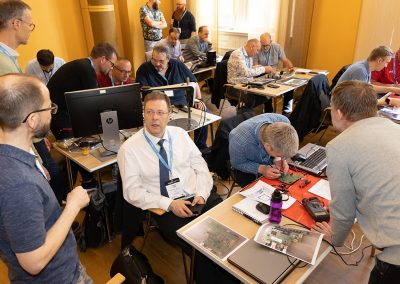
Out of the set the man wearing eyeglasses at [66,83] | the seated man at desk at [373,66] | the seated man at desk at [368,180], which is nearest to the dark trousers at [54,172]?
the man wearing eyeglasses at [66,83]

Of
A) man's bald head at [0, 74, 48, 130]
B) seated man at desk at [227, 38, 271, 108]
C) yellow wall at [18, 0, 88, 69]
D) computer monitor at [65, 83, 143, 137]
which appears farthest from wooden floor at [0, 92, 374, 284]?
yellow wall at [18, 0, 88, 69]

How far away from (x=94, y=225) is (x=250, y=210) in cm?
138

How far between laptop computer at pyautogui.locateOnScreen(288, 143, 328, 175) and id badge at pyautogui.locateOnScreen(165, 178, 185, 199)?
84cm

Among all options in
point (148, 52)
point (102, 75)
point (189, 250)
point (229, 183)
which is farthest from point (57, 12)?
point (189, 250)

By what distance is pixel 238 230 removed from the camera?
1.66 metres

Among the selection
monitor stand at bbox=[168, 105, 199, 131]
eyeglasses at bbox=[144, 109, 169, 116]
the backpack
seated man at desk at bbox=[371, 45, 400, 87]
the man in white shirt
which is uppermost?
the man in white shirt

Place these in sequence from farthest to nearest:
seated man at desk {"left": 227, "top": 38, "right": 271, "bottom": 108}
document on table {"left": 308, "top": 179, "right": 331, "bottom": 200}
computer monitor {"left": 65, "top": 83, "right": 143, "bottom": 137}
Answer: seated man at desk {"left": 227, "top": 38, "right": 271, "bottom": 108}, computer monitor {"left": 65, "top": 83, "right": 143, "bottom": 137}, document on table {"left": 308, "top": 179, "right": 331, "bottom": 200}

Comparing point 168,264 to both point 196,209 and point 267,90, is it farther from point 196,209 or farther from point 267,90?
point 267,90

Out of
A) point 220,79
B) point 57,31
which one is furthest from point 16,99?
point 57,31

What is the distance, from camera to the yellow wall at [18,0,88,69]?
5109 millimetres

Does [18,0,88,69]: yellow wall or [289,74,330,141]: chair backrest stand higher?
[18,0,88,69]: yellow wall

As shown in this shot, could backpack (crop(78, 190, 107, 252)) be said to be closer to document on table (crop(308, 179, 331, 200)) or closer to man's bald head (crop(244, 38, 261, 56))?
document on table (crop(308, 179, 331, 200))

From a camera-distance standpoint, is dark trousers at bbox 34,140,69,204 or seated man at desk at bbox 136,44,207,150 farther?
seated man at desk at bbox 136,44,207,150

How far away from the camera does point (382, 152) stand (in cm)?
133
